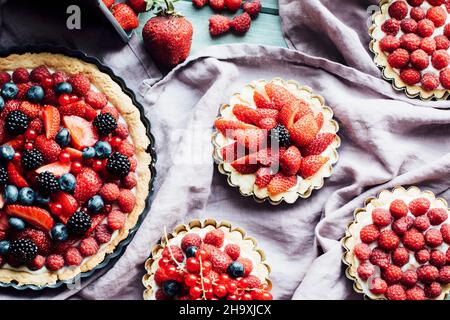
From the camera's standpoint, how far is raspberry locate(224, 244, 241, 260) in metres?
2.22

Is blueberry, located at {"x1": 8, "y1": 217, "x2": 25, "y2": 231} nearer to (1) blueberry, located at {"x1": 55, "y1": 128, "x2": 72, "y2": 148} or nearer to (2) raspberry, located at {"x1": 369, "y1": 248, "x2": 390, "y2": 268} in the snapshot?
(1) blueberry, located at {"x1": 55, "y1": 128, "x2": 72, "y2": 148}

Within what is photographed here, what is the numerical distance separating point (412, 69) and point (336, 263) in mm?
795

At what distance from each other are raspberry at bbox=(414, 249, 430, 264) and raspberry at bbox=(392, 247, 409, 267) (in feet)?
0.13

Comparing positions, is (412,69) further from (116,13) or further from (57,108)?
(57,108)

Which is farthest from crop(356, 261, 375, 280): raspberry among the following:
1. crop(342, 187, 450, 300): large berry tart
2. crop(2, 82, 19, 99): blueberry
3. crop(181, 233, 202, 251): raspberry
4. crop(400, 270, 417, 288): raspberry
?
crop(2, 82, 19, 99): blueberry

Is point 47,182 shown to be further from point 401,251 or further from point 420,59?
point 420,59

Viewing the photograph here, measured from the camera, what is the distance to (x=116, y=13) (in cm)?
243

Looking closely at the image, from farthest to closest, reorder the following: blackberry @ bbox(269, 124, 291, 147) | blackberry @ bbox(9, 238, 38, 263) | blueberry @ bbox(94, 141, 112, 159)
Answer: blackberry @ bbox(269, 124, 291, 147), blueberry @ bbox(94, 141, 112, 159), blackberry @ bbox(9, 238, 38, 263)

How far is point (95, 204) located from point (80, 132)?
10.1 inches

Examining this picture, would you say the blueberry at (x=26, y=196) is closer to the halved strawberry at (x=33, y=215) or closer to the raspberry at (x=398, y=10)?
the halved strawberry at (x=33, y=215)

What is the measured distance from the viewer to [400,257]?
2230 millimetres

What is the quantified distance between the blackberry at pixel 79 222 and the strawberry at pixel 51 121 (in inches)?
11.3

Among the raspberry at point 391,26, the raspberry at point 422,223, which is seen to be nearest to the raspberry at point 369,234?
the raspberry at point 422,223

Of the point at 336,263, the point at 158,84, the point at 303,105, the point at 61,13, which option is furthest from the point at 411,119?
the point at 61,13
